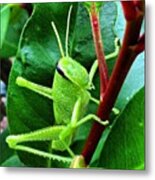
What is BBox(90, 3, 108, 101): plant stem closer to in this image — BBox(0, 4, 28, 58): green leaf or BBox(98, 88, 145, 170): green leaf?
BBox(98, 88, 145, 170): green leaf

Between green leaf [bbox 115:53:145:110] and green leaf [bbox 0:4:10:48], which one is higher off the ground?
green leaf [bbox 0:4:10:48]

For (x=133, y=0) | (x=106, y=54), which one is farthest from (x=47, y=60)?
(x=133, y=0)

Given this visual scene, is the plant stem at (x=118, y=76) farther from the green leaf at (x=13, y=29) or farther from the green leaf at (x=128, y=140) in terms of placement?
the green leaf at (x=13, y=29)

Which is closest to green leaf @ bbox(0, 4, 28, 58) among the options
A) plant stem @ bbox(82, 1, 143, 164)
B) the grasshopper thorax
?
the grasshopper thorax

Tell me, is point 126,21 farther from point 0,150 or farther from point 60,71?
point 0,150

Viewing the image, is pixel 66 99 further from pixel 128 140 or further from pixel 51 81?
pixel 128 140

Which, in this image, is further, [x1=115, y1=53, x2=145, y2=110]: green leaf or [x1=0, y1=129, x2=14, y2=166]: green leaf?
[x1=0, y1=129, x2=14, y2=166]: green leaf

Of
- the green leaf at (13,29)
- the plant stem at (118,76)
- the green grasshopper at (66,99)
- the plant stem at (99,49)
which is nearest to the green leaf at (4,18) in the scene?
the green leaf at (13,29)
